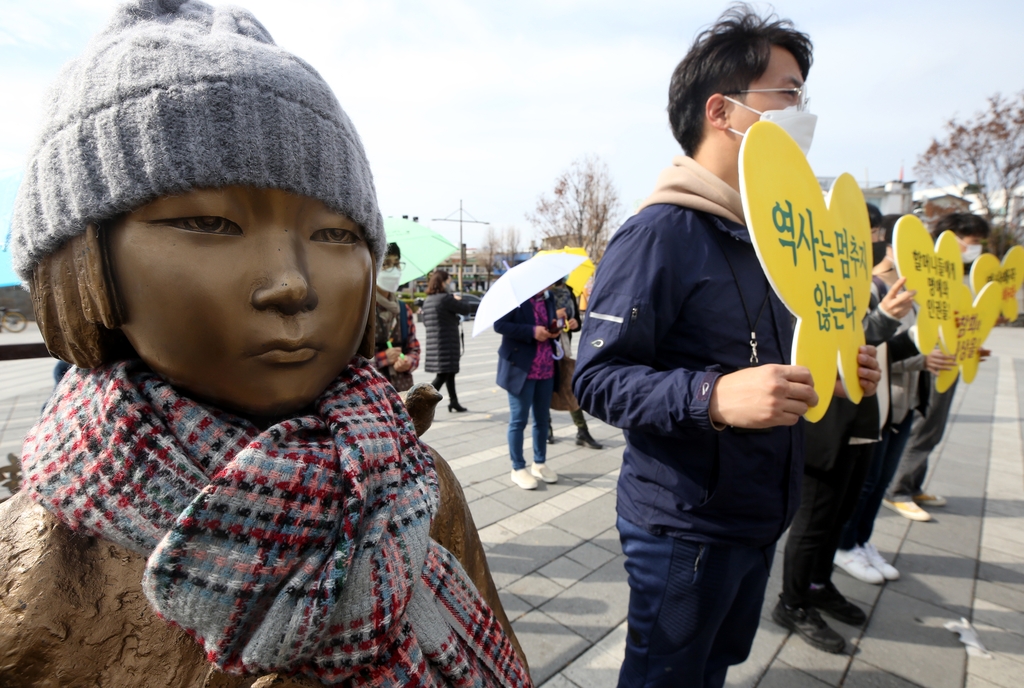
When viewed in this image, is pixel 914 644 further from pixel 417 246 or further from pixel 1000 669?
pixel 417 246

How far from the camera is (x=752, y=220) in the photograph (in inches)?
50.0

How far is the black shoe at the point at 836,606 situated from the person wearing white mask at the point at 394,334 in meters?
2.78

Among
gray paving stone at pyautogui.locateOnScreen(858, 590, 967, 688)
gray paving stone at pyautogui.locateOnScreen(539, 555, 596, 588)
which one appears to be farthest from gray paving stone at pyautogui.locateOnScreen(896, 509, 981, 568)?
gray paving stone at pyautogui.locateOnScreen(539, 555, 596, 588)

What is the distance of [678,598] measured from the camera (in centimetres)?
152

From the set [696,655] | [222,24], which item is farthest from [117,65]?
[696,655]

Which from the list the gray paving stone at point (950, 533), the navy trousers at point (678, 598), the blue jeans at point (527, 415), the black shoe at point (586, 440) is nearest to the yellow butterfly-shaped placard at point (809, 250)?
the navy trousers at point (678, 598)

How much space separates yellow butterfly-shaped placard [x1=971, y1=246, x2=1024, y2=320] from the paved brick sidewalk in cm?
162

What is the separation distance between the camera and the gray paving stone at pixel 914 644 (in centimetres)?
236

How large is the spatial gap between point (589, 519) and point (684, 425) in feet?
8.60

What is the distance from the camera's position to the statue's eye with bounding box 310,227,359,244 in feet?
2.52

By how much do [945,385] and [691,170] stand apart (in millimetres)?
2598

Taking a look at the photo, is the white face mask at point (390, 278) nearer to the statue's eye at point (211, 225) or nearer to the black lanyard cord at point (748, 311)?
the black lanyard cord at point (748, 311)

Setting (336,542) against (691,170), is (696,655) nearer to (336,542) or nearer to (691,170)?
(336,542)

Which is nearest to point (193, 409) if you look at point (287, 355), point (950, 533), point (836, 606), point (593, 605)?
point (287, 355)
